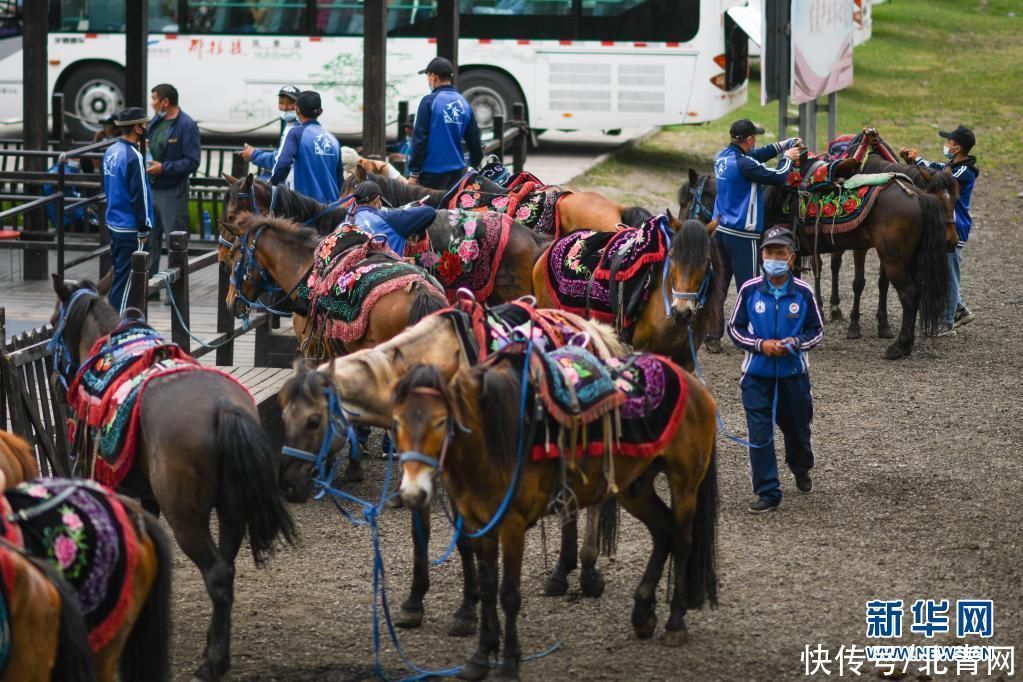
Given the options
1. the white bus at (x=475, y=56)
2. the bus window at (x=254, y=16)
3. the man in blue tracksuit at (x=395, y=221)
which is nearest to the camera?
the man in blue tracksuit at (x=395, y=221)

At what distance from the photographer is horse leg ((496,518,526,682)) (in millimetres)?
5910

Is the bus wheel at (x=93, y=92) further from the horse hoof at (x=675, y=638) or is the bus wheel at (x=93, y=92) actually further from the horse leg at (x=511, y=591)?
the horse leg at (x=511, y=591)

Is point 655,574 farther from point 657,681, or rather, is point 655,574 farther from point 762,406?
point 762,406

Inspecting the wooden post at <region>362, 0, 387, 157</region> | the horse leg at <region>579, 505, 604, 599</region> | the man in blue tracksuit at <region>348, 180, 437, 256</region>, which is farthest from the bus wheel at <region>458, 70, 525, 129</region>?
the horse leg at <region>579, 505, 604, 599</region>

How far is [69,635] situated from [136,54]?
1109 centimetres

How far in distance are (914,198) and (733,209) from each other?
72.0 inches

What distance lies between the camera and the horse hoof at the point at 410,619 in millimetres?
6734

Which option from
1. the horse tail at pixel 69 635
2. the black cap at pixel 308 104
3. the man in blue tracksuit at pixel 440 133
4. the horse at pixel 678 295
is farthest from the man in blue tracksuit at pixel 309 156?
the horse tail at pixel 69 635

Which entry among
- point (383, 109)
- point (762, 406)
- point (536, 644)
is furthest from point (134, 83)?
point (536, 644)

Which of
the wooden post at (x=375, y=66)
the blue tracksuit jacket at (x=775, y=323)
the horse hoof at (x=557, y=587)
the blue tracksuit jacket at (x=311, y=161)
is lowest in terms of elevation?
the horse hoof at (x=557, y=587)

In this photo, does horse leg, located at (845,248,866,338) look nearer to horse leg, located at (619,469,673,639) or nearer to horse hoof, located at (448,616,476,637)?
horse leg, located at (619,469,673,639)

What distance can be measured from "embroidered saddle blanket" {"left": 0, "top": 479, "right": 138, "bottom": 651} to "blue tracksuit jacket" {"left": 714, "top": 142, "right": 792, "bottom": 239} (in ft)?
24.2

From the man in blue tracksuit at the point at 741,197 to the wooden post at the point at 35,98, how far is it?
6591 mm

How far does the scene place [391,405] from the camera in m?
6.22
